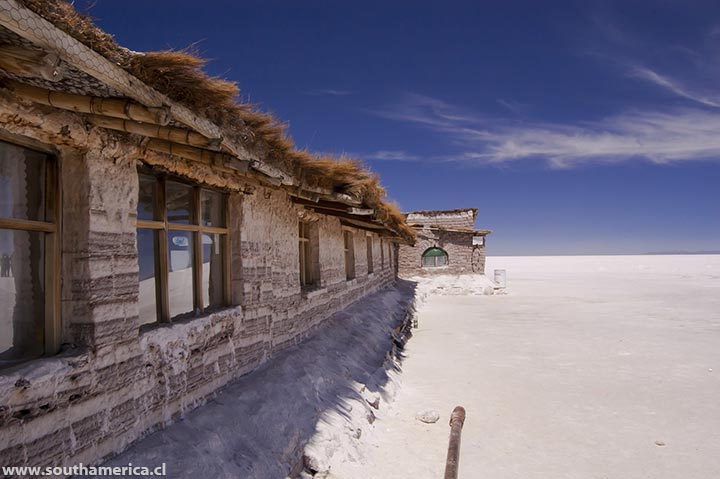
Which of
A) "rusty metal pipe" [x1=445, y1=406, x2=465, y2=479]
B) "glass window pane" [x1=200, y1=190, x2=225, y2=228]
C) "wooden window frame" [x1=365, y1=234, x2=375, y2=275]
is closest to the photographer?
"rusty metal pipe" [x1=445, y1=406, x2=465, y2=479]

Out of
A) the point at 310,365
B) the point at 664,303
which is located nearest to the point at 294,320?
the point at 310,365

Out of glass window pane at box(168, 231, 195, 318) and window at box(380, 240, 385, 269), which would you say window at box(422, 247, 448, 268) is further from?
glass window pane at box(168, 231, 195, 318)

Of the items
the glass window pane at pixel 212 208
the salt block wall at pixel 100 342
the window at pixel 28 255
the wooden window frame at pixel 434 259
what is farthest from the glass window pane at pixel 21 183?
the wooden window frame at pixel 434 259

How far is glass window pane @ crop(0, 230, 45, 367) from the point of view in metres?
2.59

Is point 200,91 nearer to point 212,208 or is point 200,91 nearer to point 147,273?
point 147,273

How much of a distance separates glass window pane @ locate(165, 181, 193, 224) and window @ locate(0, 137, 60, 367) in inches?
43.2

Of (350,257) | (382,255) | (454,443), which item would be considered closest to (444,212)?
(382,255)

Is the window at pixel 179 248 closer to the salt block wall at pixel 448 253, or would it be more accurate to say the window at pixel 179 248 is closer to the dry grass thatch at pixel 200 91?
the dry grass thatch at pixel 200 91

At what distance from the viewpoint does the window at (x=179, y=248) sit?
145 inches

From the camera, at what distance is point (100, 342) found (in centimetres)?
291

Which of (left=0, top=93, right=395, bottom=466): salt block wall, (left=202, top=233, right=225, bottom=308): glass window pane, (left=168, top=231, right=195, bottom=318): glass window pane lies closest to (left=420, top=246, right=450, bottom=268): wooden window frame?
(left=202, top=233, right=225, bottom=308): glass window pane

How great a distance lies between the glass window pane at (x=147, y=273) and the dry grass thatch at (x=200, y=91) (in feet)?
3.85

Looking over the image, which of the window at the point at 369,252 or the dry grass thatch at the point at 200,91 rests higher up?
the dry grass thatch at the point at 200,91

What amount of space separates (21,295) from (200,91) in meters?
1.78
